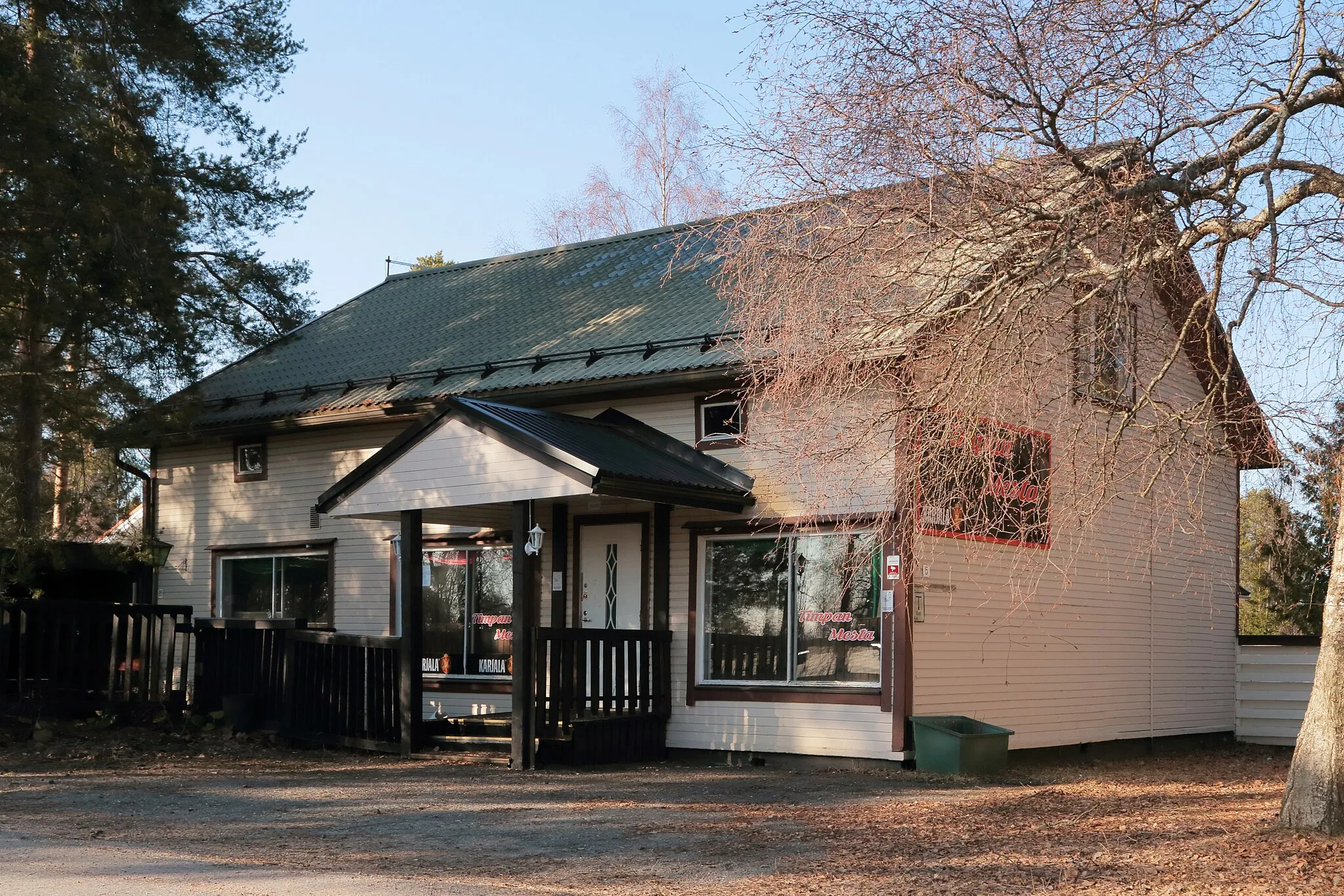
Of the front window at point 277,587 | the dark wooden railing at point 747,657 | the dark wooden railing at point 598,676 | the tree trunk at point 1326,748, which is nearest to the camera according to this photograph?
the tree trunk at point 1326,748

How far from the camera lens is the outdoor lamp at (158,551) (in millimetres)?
17875

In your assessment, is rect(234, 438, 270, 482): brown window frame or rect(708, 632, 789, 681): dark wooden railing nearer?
rect(708, 632, 789, 681): dark wooden railing

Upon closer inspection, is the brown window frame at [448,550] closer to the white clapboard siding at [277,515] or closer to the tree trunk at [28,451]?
the white clapboard siding at [277,515]

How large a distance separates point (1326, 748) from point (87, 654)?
40.2ft

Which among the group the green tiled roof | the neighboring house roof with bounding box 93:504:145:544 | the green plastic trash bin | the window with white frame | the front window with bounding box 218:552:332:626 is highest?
the green tiled roof

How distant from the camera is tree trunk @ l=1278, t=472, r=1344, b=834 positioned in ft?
28.5

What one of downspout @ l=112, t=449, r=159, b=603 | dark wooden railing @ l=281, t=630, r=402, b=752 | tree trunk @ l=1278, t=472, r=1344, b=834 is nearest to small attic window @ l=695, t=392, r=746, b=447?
dark wooden railing @ l=281, t=630, r=402, b=752

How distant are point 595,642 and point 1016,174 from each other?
21.2 feet

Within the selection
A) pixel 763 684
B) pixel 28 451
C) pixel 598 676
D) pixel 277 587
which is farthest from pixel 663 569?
pixel 28 451

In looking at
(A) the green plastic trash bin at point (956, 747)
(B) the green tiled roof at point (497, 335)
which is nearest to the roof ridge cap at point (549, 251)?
(B) the green tiled roof at point (497, 335)

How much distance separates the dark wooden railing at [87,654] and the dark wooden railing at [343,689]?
1758 millimetres

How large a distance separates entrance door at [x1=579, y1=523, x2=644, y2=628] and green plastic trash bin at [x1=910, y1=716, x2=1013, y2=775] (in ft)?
11.0

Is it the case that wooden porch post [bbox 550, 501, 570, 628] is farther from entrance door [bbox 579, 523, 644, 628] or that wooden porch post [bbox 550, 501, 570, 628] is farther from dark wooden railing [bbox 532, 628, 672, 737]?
dark wooden railing [bbox 532, 628, 672, 737]

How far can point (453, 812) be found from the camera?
33.3 feet
